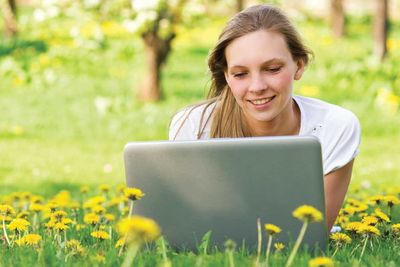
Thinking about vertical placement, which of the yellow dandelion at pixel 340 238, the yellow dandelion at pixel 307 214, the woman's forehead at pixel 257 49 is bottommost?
the yellow dandelion at pixel 340 238

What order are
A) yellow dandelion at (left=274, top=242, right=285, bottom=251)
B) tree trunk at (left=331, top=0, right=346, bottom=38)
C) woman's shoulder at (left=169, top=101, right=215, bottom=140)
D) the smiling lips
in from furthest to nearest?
tree trunk at (left=331, top=0, right=346, bottom=38) < woman's shoulder at (left=169, top=101, right=215, bottom=140) < the smiling lips < yellow dandelion at (left=274, top=242, right=285, bottom=251)

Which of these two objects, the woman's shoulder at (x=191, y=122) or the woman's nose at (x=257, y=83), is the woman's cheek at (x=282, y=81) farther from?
the woman's shoulder at (x=191, y=122)

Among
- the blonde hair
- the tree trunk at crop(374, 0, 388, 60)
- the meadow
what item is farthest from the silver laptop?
the tree trunk at crop(374, 0, 388, 60)

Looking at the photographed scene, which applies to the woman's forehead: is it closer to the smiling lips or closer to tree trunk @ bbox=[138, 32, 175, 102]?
the smiling lips

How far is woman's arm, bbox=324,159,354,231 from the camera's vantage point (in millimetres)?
2996

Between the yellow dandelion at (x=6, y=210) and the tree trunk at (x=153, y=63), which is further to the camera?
the tree trunk at (x=153, y=63)

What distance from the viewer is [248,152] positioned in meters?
2.38

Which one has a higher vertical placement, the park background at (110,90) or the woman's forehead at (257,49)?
the woman's forehead at (257,49)

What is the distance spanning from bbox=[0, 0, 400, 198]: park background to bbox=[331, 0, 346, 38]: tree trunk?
51.2 inches

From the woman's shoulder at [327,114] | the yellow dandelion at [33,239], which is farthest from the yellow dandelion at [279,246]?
the woman's shoulder at [327,114]

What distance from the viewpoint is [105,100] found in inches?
368

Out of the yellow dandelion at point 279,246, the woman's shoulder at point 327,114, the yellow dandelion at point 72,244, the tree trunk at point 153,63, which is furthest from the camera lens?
the tree trunk at point 153,63

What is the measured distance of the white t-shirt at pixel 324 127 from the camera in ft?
10.2

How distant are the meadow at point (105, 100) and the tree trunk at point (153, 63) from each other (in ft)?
0.54
